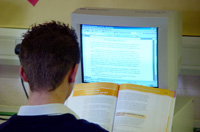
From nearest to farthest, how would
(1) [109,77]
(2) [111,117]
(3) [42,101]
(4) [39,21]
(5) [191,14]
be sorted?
(3) [42,101] < (2) [111,117] < (1) [109,77] < (5) [191,14] < (4) [39,21]

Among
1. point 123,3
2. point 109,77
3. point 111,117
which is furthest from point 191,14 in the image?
point 111,117

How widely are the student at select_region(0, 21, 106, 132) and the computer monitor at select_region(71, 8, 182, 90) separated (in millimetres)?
439

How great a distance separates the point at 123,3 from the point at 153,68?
508 millimetres

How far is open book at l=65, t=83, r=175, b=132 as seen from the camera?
49.9 inches

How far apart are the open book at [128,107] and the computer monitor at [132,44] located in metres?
0.09

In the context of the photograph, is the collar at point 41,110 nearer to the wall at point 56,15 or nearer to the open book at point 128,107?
the open book at point 128,107

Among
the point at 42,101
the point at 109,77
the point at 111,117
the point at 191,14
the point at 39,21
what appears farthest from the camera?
the point at 39,21

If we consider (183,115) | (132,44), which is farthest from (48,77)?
(183,115)

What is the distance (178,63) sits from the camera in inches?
57.3

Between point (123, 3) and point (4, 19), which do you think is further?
point (4, 19)

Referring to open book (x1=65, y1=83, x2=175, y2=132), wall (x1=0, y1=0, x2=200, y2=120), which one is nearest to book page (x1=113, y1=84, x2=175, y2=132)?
open book (x1=65, y1=83, x2=175, y2=132)

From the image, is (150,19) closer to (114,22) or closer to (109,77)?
(114,22)

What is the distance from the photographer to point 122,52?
4.57 ft

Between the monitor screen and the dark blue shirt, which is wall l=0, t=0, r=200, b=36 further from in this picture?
the dark blue shirt
